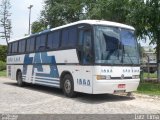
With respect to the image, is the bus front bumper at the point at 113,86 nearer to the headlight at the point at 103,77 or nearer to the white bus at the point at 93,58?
the white bus at the point at 93,58

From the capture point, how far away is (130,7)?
22000 millimetres

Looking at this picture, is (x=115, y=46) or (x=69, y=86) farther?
(x=69, y=86)

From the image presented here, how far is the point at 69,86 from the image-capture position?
1569 cm

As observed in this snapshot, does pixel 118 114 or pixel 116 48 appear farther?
pixel 116 48

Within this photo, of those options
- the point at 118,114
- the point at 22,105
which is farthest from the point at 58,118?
the point at 22,105

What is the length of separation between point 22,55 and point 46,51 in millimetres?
4088

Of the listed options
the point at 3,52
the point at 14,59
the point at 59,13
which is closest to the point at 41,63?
the point at 14,59

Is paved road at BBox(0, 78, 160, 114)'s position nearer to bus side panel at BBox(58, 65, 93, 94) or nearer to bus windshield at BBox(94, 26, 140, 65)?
bus side panel at BBox(58, 65, 93, 94)

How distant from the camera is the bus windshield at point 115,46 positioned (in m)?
14.0

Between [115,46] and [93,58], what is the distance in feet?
3.85

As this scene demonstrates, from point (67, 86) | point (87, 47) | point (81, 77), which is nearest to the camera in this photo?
point (87, 47)

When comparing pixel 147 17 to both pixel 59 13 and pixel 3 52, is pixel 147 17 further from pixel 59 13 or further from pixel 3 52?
pixel 3 52

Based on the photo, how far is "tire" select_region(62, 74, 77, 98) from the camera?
50.6 ft

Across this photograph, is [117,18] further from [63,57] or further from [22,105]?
[22,105]
